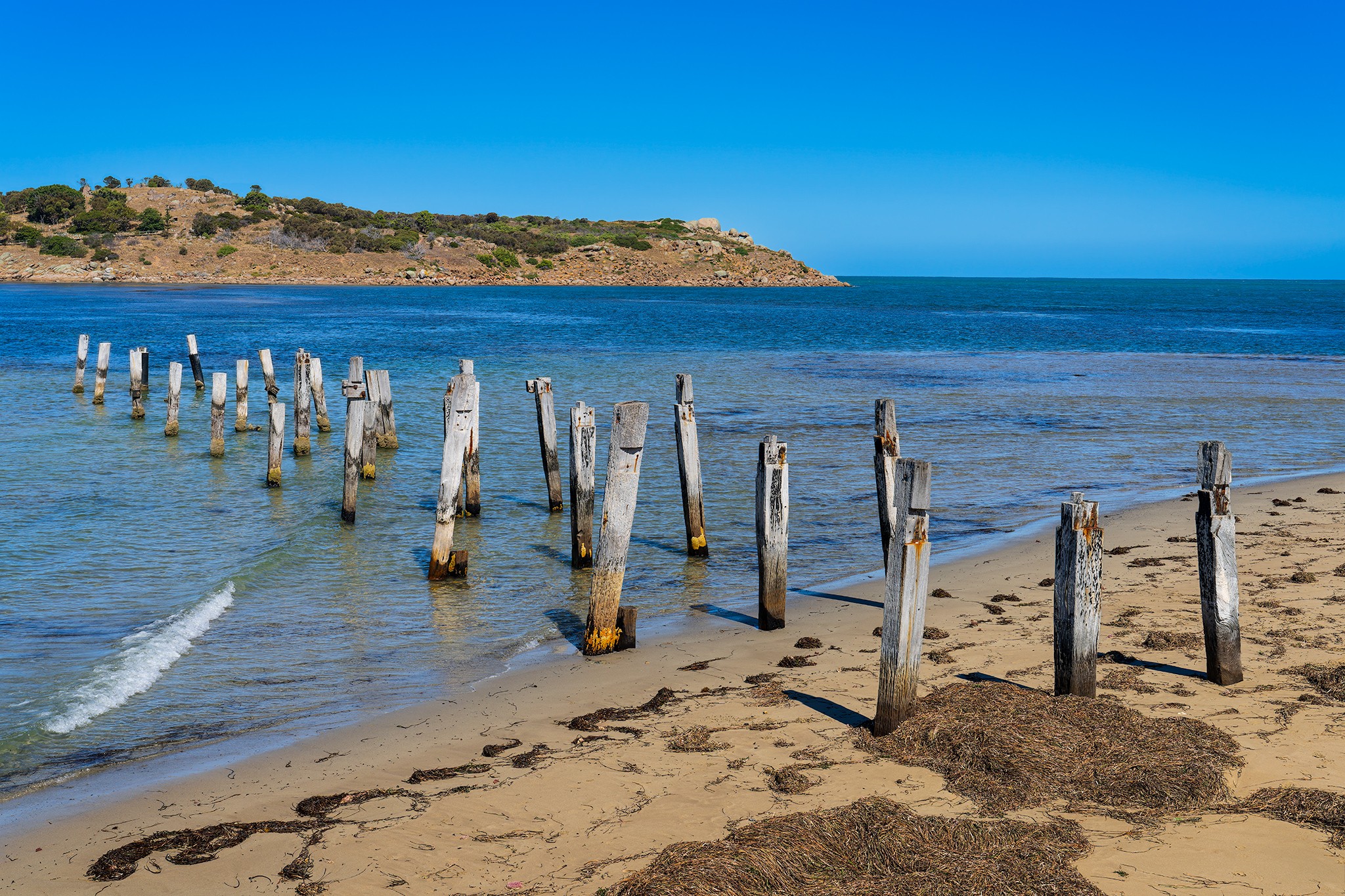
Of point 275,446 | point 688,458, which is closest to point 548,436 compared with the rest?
point 688,458

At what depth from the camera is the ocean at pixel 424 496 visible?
8.29 metres

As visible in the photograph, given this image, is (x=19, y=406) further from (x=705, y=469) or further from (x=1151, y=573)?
(x=1151, y=573)

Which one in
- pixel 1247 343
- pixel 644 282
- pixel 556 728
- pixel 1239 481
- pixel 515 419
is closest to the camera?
pixel 556 728

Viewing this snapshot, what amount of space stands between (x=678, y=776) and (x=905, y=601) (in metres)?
1.76

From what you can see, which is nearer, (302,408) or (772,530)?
(772,530)

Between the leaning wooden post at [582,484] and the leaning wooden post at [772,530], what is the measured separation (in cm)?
293

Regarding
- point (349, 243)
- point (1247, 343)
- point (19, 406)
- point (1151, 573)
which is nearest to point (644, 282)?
point (349, 243)

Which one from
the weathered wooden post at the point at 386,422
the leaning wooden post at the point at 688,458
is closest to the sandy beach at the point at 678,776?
the leaning wooden post at the point at 688,458

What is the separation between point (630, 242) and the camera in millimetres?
152375

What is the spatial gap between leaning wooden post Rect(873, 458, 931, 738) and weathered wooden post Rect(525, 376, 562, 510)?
8298mm

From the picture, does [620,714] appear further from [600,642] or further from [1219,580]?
[1219,580]

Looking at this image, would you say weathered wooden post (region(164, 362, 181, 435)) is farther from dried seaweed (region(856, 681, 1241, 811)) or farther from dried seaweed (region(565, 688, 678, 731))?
dried seaweed (region(856, 681, 1241, 811))

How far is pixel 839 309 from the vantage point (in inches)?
3693

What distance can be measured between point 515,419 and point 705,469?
7.46 meters
